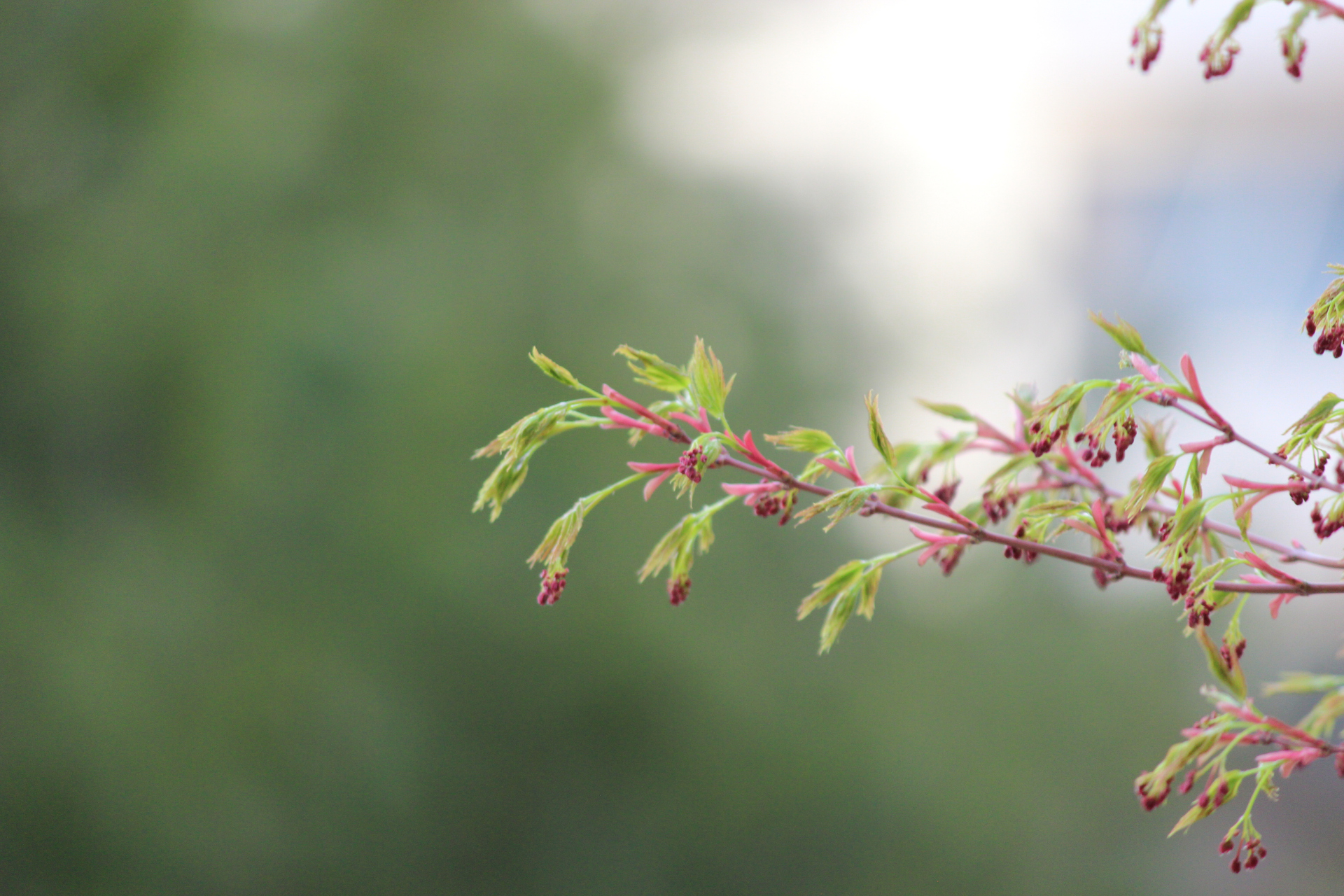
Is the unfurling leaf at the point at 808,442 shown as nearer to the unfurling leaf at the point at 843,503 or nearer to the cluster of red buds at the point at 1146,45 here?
the unfurling leaf at the point at 843,503

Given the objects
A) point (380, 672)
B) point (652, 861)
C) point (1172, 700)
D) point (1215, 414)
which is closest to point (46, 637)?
point (380, 672)

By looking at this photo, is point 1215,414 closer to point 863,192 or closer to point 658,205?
point 658,205

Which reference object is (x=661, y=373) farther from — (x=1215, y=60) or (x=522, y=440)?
(x=1215, y=60)

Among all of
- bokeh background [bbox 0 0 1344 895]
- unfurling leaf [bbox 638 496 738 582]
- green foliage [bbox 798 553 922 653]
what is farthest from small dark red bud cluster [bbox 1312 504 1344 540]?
bokeh background [bbox 0 0 1344 895]

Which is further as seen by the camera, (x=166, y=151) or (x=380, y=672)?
(x=380, y=672)

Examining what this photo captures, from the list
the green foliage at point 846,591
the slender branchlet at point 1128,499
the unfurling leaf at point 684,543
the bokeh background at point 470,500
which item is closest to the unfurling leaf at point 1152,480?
the slender branchlet at point 1128,499
